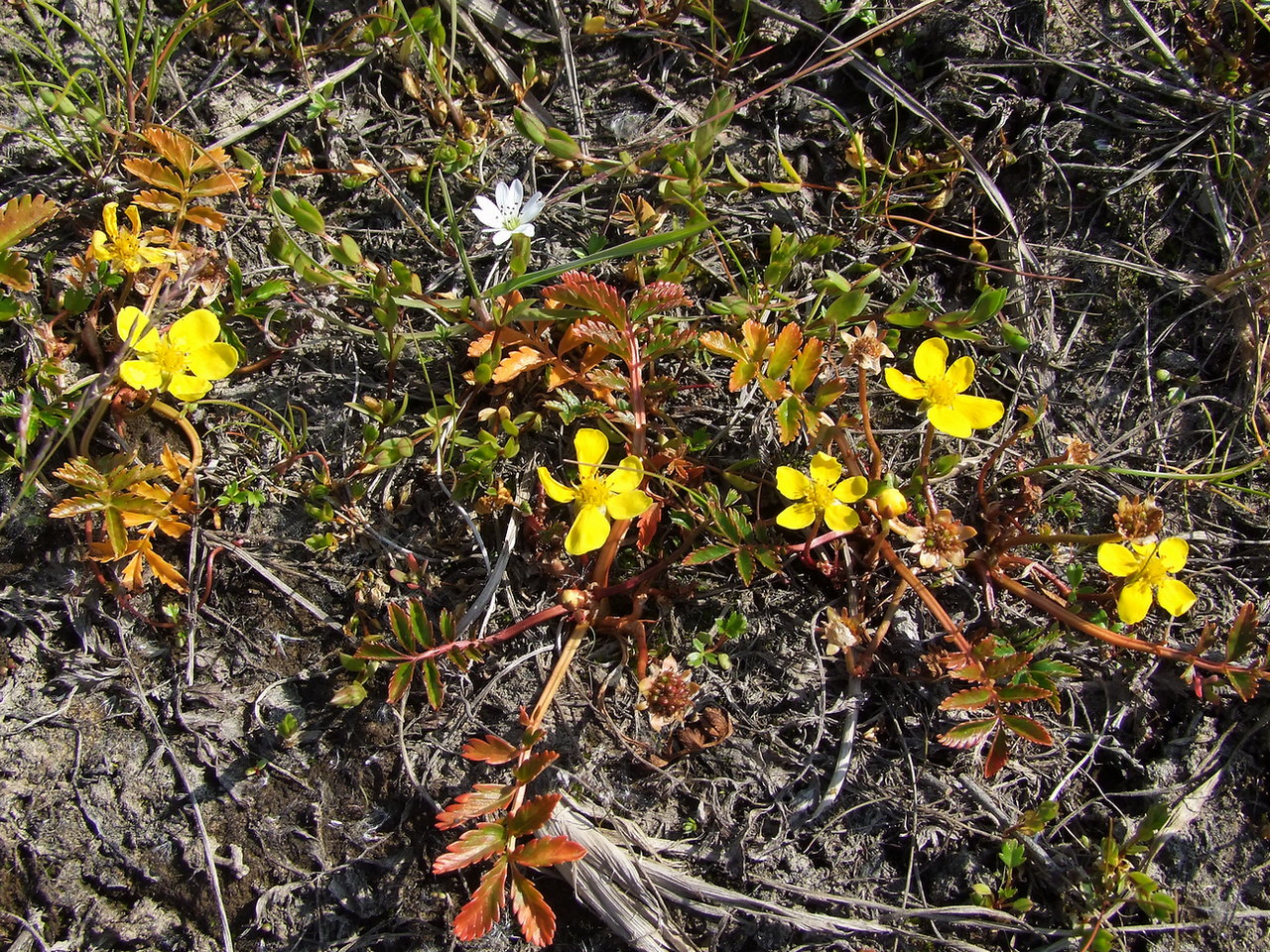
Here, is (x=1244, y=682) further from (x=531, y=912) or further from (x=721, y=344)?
(x=531, y=912)

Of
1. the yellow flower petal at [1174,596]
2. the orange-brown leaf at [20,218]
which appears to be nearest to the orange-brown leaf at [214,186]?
the orange-brown leaf at [20,218]

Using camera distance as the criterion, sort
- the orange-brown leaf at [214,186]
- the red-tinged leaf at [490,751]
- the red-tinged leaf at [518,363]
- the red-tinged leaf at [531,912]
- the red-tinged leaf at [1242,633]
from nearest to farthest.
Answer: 1. the red-tinged leaf at [531,912]
2. the red-tinged leaf at [490,751]
3. the red-tinged leaf at [1242,633]
4. the red-tinged leaf at [518,363]
5. the orange-brown leaf at [214,186]

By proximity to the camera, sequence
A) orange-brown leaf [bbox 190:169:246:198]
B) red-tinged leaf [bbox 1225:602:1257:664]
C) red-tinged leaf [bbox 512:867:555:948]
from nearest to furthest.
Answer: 1. red-tinged leaf [bbox 512:867:555:948]
2. red-tinged leaf [bbox 1225:602:1257:664]
3. orange-brown leaf [bbox 190:169:246:198]

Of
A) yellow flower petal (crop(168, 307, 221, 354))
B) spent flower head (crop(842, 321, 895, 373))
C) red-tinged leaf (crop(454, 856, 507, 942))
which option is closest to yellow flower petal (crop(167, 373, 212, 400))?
yellow flower petal (crop(168, 307, 221, 354))

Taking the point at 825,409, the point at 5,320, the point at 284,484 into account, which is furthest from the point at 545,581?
the point at 5,320

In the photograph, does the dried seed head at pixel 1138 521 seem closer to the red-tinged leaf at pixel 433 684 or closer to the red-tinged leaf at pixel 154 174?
the red-tinged leaf at pixel 433 684

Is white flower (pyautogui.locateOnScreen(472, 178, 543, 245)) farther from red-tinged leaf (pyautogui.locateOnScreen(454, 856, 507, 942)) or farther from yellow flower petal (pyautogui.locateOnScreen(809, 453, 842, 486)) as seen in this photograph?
red-tinged leaf (pyautogui.locateOnScreen(454, 856, 507, 942))

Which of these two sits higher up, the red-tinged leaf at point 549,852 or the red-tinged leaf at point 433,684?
the red-tinged leaf at point 433,684
